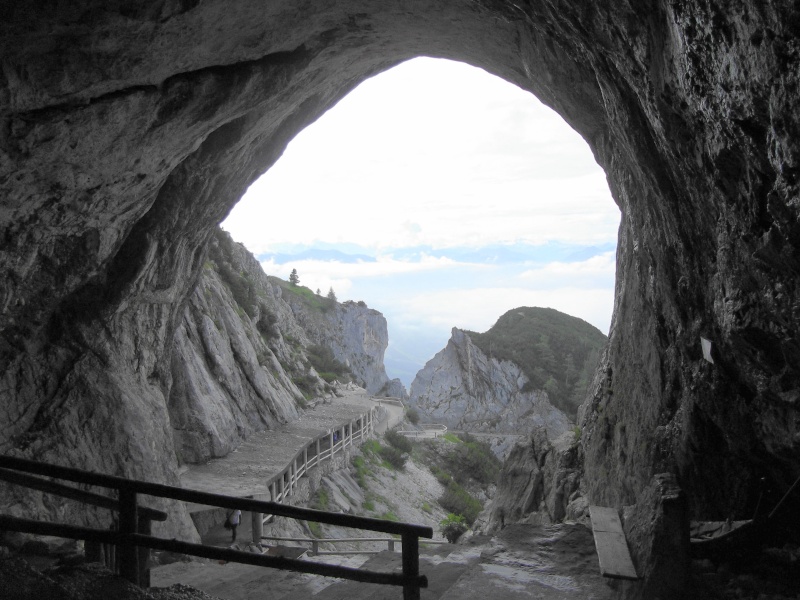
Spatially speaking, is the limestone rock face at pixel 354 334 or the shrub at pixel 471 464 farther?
the limestone rock face at pixel 354 334

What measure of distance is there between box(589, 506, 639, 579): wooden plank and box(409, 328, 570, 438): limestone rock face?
4410 cm

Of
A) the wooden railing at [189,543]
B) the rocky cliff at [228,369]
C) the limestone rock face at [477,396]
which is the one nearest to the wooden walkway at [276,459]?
the rocky cliff at [228,369]

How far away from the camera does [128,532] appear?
447 cm

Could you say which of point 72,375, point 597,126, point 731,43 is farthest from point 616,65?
point 72,375

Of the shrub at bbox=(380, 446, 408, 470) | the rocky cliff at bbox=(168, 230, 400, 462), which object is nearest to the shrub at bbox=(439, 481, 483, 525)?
the shrub at bbox=(380, 446, 408, 470)

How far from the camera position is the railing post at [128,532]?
443 cm

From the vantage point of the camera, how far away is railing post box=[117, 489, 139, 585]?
443 cm

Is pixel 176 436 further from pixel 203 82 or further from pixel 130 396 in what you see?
pixel 203 82

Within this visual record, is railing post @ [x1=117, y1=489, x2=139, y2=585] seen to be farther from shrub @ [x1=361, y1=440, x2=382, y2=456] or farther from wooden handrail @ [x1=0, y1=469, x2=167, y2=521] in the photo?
shrub @ [x1=361, y1=440, x2=382, y2=456]

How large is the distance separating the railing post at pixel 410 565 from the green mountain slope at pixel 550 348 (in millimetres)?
46040

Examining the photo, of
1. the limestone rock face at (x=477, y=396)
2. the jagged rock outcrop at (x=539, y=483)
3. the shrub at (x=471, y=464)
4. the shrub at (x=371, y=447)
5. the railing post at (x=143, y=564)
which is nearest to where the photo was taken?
the railing post at (x=143, y=564)

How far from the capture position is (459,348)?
60.2 metres

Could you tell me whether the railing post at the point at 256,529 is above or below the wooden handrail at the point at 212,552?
below

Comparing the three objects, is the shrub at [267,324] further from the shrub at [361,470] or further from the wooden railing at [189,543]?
the wooden railing at [189,543]
